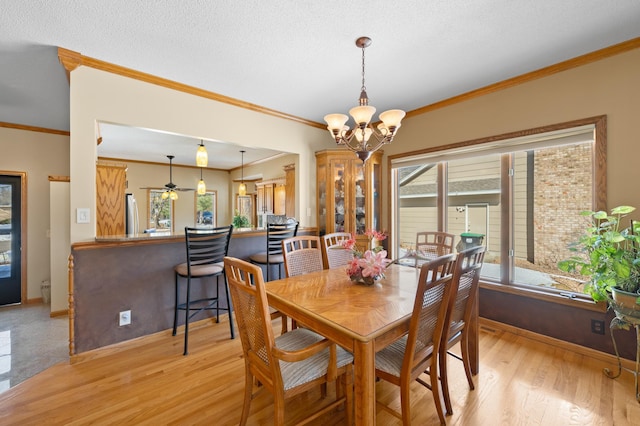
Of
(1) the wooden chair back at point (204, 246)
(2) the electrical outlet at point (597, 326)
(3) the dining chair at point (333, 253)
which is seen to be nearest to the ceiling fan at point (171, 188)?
(1) the wooden chair back at point (204, 246)

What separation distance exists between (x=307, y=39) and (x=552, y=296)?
10.3 ft

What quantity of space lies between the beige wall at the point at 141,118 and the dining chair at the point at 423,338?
2691 millimetres

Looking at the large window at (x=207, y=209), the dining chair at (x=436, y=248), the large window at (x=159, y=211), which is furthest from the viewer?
the large window at (x=207, y=209)

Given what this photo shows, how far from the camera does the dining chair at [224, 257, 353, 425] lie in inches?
51.0

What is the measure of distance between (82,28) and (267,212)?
14.9 feet

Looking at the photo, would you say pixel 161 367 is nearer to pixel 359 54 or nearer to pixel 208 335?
pixel 208 335

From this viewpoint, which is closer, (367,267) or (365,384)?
(365,384)

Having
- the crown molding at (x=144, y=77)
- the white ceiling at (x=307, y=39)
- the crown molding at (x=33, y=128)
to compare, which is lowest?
the crown molding at (x=33, y=128)

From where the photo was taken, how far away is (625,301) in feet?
6.22

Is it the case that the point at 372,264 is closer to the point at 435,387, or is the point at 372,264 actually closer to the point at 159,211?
the point at 435,387

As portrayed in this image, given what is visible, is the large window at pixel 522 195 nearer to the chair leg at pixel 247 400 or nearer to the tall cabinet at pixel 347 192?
the tall cabinet at pixel 347 192

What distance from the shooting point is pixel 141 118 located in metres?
2.66

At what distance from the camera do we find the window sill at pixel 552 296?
2.39 m

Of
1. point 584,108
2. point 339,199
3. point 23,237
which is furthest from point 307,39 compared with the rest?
point 23,237
